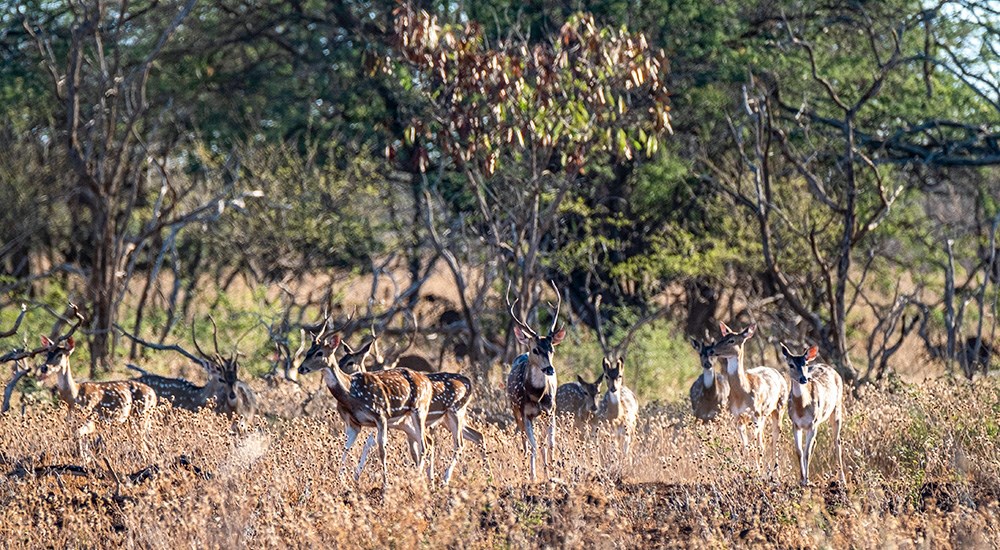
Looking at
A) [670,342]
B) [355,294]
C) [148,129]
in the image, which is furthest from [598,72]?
[148,129]

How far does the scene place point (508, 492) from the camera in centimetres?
898

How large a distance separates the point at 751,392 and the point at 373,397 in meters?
3.41

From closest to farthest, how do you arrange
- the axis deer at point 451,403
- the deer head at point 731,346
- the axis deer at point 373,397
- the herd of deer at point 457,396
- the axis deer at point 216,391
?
the axis deer at point 373,397
the herd of deer at point 457,396
the axis deer at point 451,403
the deer head at point 731,346
the axis deer at point 216,391

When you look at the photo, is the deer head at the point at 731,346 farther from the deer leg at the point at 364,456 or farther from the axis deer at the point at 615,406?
the deer leg at the point at 364,456

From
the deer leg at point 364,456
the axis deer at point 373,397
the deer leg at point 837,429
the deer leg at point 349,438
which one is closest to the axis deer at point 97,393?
the axis deer at point 373,397

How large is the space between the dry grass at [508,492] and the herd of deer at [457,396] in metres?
0.23

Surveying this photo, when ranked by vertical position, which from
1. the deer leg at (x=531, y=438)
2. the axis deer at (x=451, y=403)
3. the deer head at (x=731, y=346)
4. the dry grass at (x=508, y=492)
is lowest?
the dry grass at (x=508, y=492)

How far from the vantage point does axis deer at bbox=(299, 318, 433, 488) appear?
33.9ft

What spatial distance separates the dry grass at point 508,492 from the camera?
7723 millimetres

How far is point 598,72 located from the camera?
49.4 feet

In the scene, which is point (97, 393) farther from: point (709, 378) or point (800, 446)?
point (800, 446)

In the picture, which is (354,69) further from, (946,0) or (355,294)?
(946,0)

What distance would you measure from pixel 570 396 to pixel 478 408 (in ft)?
5.12

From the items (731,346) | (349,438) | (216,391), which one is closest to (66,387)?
(216,391)
